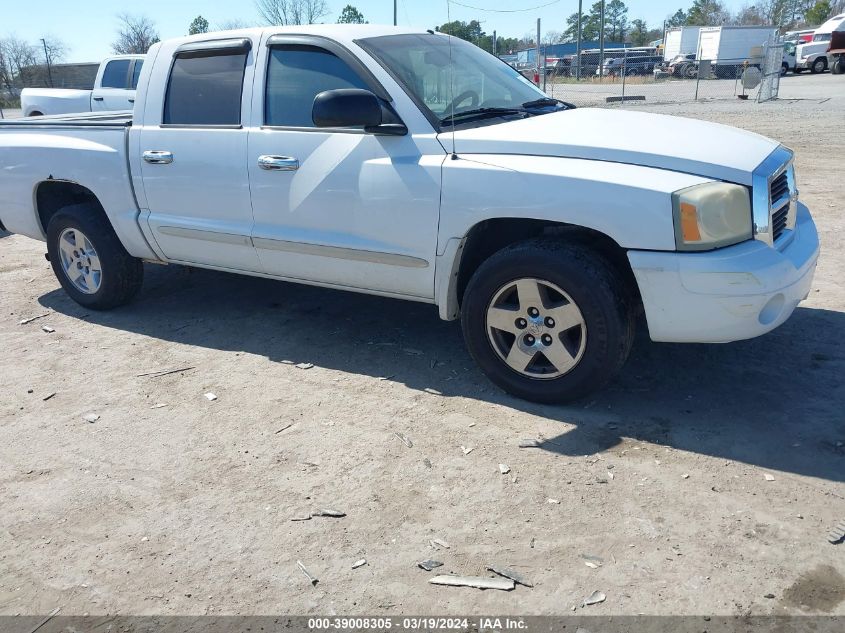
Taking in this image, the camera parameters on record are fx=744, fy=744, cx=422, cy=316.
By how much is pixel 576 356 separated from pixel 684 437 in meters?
0.63

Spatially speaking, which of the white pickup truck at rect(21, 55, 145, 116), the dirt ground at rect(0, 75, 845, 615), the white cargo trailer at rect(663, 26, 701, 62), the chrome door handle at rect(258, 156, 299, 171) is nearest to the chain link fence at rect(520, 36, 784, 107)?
the white cargo trailer at rect(663, 26, 701, 62)

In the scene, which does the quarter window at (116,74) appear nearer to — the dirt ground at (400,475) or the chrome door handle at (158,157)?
the dirt ground at (400,475)

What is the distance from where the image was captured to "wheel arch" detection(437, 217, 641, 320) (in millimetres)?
3803

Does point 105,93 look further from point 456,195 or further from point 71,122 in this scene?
point 456,195

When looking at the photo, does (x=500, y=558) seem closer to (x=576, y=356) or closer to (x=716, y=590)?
(x=716, y=590)

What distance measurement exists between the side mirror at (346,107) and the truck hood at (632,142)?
15.9 inches

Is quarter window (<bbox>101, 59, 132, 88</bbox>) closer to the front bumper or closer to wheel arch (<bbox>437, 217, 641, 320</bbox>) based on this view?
wheel arch (<bbox>437, 217, 641, 320</bbox>)

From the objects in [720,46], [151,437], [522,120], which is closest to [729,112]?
[522,120]

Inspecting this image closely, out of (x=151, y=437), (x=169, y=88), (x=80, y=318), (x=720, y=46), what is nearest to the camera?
(x=151, y=437)

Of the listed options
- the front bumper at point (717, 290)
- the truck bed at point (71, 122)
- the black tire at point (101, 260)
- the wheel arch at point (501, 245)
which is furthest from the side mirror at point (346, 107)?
the black tire at point (101, 260)

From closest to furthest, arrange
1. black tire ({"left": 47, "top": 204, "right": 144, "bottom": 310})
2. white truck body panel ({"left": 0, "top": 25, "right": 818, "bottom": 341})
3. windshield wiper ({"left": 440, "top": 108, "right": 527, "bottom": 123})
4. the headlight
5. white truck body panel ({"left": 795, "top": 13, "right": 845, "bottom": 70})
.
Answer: the headlight → white truck body panel ({"left": 0, "top": 25, "right": 818, "bottom": 341}) → windshield wiper ({"left": 440, "top": 108, "right": 527, "bottom": 123}) → black tire ({"left": 47, "top": 204, "right": 144, "bottom": 310}) → white truck body panel ({"left": 795, "top": 13, "right": 845, "bottom": 70})

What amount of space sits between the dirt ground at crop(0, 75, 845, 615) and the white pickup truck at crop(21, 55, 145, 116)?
34.3 feet

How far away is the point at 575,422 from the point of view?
3.71 meters

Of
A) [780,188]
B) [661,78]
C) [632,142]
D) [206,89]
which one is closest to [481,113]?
[632,142]
